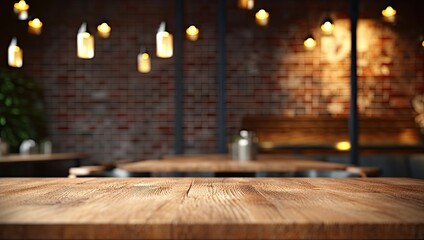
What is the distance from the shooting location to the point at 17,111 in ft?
21.0

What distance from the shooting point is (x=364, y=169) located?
2238mm

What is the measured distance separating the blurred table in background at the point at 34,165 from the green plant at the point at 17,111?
874 mm

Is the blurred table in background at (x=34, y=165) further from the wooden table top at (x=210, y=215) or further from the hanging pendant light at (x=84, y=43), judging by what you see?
the wooden table top at (x=210, y=215)

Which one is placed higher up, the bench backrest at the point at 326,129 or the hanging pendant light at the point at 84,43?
the hanging pendant light at the point at 84,43

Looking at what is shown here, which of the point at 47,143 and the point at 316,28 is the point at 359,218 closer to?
the point at 47,143

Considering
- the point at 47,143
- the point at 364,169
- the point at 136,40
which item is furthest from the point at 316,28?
the point at 364,169

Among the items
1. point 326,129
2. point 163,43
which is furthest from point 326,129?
point 163,43

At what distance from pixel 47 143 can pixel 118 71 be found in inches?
93.1

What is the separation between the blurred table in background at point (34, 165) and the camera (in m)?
4.09

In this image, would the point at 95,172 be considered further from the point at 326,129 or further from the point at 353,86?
the point at 326,129

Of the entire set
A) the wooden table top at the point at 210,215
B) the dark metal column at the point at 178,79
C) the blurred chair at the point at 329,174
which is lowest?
the blurred chair at the point at 329,174

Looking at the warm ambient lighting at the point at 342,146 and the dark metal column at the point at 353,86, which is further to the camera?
the warm ambient lighting at the point at 342,146

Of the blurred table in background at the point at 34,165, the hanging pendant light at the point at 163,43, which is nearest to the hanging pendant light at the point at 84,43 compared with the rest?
the hanging pendant light at the point at 163,43

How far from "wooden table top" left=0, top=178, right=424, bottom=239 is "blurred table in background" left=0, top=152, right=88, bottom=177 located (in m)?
3.17
